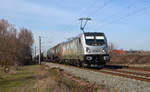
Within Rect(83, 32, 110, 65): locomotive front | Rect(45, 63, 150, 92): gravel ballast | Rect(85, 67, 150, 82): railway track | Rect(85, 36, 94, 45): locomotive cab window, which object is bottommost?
Rect(45, 63, 150, 92): gravel ballast

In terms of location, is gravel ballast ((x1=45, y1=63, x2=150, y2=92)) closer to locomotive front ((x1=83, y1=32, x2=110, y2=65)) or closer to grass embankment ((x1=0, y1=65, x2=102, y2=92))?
grass embankment ((x1=0, y1=65, x2=102, y2=92))

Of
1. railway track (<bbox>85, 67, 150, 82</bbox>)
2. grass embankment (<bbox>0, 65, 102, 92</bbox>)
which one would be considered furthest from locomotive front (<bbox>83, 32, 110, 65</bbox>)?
grass embankment (<bbox>0, 65, 102, 92</bbox>)

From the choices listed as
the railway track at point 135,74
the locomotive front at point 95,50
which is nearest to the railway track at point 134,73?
the railway track at point 135,74

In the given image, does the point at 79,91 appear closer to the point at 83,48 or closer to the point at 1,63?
the point at 83,48

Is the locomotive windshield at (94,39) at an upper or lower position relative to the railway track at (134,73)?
upper

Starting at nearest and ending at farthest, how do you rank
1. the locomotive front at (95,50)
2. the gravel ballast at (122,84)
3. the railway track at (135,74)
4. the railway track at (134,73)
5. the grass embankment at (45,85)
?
1. the grass embankment at (45,85)
2. the gravel ballast at (122,84)
3. the railway track at (135,74)
4. the railway track at (134,73)
5. the locomotive front at (95,50)

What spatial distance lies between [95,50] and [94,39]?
4.34 ft

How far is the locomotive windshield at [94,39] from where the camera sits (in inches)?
799

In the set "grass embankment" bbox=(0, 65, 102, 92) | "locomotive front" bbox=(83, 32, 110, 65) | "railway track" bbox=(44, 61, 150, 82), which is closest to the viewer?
"grass embankment" bbox=(0, 65, 102, 92)

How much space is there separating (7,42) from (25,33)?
120 ft

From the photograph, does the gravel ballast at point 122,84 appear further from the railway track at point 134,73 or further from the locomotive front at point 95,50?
the locomotive front at point 95,50

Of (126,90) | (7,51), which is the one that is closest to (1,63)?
(7,51)

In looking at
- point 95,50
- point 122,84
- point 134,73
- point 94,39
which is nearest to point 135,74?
point 134,73

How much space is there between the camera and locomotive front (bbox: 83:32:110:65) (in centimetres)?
1970
